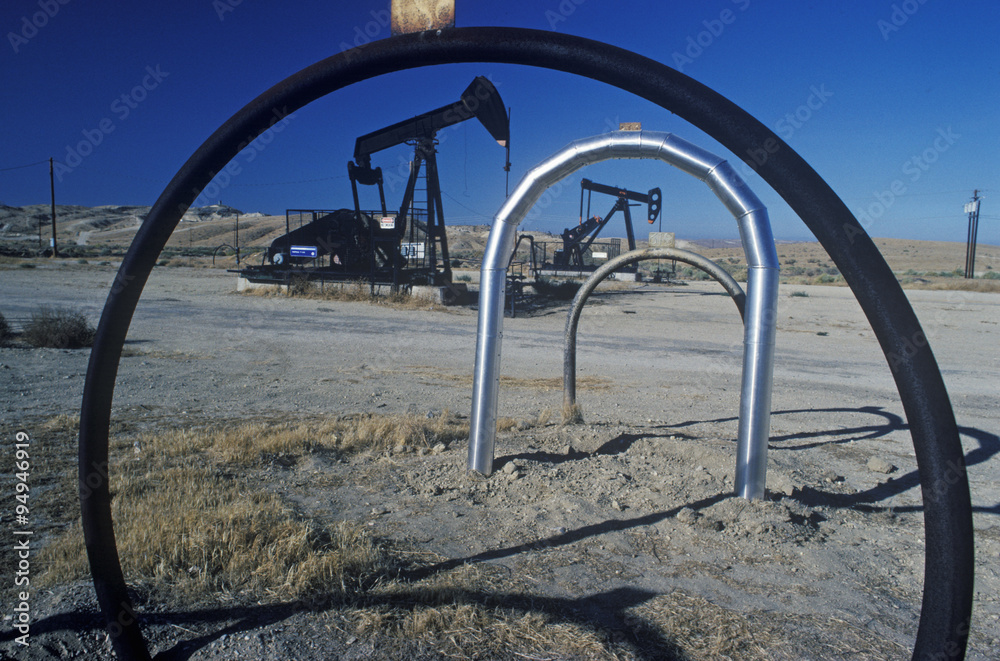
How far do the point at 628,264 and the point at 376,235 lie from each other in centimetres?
1642

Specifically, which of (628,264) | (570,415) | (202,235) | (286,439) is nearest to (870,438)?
(570,415)

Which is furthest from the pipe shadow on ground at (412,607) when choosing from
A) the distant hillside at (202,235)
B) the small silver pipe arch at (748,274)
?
the distant hillside at (202,235)

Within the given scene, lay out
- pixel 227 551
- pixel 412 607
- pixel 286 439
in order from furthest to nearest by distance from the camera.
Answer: pixel 286 439, pixel 227 551, pixel 412 607

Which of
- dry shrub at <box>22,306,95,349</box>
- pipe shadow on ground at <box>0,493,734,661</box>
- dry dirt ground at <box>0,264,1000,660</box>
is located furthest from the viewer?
dry shrub at <box>22,306,95,349</box>

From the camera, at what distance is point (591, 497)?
13.8ft

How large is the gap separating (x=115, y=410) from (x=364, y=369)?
11.8 feet

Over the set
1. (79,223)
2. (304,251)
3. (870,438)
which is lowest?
(870,438)

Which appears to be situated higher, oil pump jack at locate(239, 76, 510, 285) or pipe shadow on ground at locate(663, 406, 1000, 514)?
oil pump jack at locate(239, 76, 510, 285)

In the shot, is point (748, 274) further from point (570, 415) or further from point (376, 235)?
point (376, 235)

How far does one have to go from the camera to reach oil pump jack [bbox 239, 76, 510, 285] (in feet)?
62.3

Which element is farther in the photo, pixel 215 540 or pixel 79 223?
pixel 79 223

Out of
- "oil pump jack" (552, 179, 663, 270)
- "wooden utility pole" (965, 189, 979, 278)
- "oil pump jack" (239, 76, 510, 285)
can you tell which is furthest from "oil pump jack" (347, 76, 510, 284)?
"wooden utility pole" (965, 189, 979, 278)

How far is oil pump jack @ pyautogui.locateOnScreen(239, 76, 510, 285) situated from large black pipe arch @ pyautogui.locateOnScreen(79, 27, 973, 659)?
54.6ft

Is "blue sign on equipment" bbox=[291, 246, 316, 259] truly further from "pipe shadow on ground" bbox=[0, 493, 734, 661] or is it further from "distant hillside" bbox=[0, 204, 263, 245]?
"distant hillside" bbox=[0, 204, 263, 245]
